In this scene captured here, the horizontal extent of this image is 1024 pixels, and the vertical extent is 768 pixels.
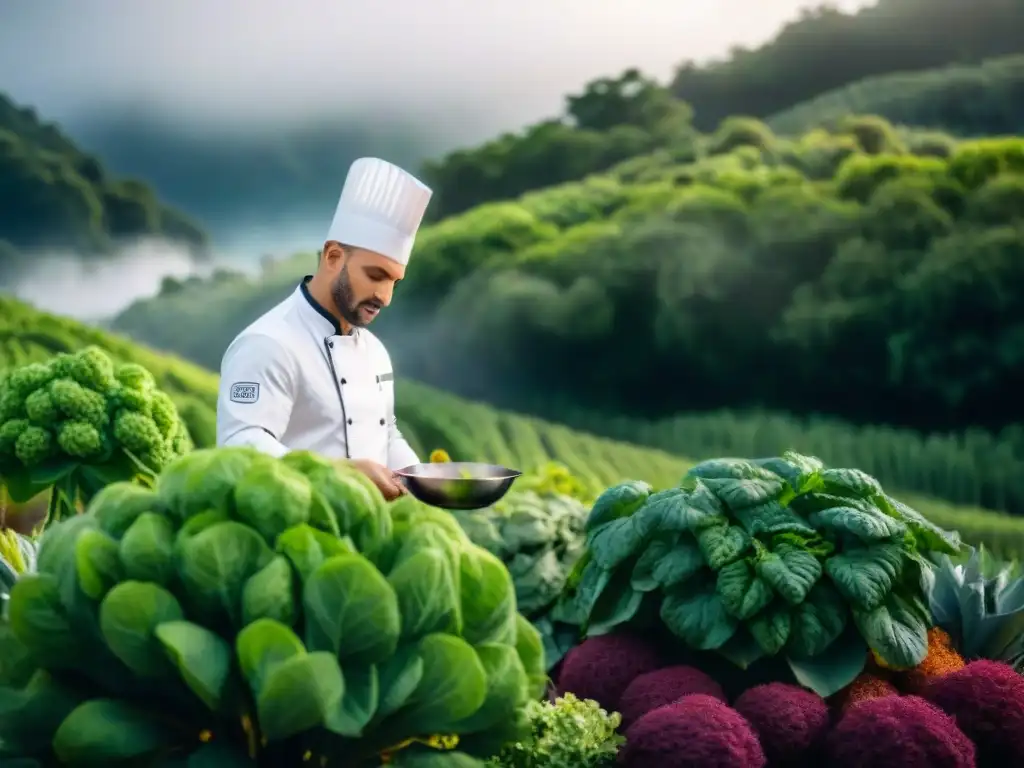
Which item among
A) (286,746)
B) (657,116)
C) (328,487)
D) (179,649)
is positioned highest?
(657,116)

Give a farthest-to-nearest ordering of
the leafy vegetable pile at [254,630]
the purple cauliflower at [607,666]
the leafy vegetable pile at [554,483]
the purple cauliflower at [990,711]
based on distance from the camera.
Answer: the leafy vegetable pile at [554,483] → the purple cauliflower at [607,666] → the purple cauliflower at [990,711] → the leafy vegetable pile at [254,630]

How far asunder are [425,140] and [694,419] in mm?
2394

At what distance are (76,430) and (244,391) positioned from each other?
0.98 meters

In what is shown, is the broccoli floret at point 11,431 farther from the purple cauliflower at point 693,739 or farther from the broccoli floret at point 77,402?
the purple cauliflower at point 693,739

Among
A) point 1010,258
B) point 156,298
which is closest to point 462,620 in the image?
point 156,298

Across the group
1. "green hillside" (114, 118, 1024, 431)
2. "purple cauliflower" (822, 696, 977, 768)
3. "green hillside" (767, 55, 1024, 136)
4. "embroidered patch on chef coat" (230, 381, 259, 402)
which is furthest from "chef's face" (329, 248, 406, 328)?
"green hillside" (767, 55, 1024, 136)

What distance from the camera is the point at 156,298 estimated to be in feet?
22.0

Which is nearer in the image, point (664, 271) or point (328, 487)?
point (328, 487)

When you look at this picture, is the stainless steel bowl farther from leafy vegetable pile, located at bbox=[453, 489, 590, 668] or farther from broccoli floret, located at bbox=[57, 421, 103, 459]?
broccoli floret, located at bbox=[57, 421, 103, 459]

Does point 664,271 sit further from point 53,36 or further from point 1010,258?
point 53,36

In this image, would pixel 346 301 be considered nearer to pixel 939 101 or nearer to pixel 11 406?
pixel 11 406

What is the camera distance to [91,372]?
3652 mm

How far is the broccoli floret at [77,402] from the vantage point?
353 cm

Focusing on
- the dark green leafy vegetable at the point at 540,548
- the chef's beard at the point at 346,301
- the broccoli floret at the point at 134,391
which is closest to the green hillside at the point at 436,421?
the broccoli floret at the point at 134,391
